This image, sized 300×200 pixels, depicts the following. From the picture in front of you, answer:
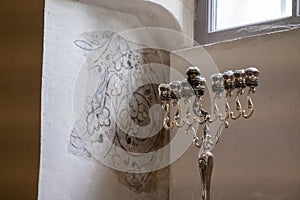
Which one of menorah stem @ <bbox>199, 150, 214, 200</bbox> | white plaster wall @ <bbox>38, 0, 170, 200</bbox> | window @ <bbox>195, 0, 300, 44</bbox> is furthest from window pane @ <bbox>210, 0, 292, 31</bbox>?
menorah stem @ <bbox>199, 150, 214, 200</bbox>

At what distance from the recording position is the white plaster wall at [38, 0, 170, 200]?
136cm

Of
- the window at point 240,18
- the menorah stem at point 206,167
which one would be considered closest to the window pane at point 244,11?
the window at point 240,18

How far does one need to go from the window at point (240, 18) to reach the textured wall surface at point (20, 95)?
525 mm

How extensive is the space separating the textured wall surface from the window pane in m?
0.55

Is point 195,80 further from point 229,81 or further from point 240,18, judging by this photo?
point 240,18

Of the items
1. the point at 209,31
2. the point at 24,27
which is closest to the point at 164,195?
the point at 209,31

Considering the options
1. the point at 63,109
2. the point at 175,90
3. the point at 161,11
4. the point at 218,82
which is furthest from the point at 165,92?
the point at 161,11

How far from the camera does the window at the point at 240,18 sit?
141 cm

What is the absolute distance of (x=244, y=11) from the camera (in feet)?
5.07

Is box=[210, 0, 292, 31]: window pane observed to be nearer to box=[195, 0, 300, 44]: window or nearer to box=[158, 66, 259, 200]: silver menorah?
box=[195, 0, 300, 44]: window

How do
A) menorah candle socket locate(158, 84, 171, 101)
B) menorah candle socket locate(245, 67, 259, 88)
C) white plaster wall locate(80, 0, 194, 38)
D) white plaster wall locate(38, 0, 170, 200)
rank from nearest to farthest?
menorah candle socket locate(245, 67, 259, 88) → menorah candle socket locate(158, 84, 171, 101) → white plaster wall locate(38, 0, 170, 200) → white plaster wall locate(80, 0, 194, 38)

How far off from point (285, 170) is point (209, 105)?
0.31m

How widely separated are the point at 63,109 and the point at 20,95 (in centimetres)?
12

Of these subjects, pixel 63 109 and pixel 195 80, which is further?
pixel 63 109
